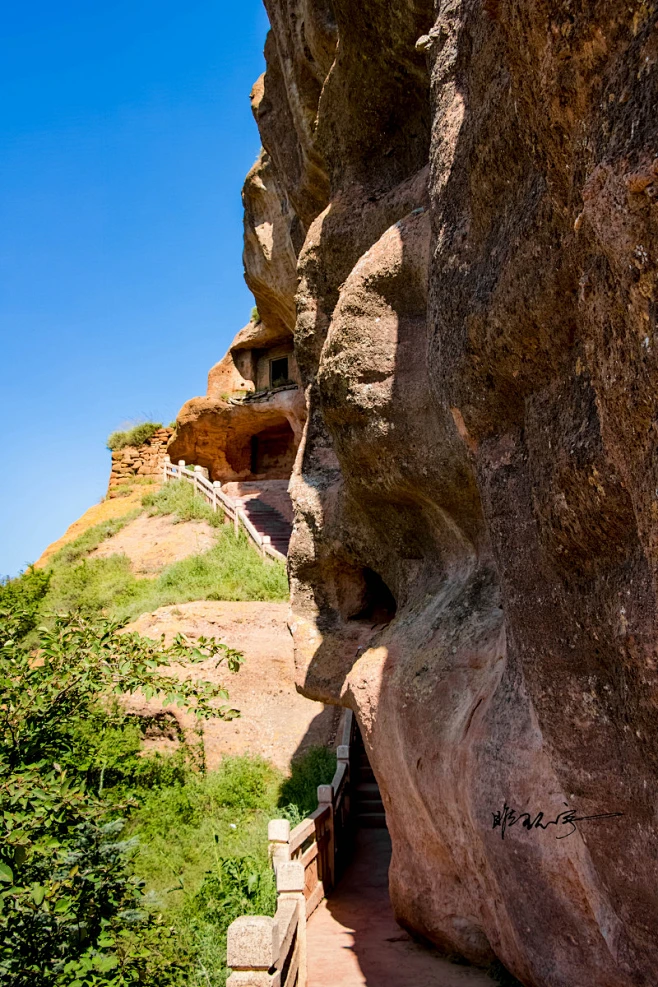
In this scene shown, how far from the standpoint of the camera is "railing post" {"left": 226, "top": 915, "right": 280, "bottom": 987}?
15.2 ft

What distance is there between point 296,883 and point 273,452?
2074cm

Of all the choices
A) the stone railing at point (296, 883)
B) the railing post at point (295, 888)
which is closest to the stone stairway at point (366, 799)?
the stone railing at point (296, 883)

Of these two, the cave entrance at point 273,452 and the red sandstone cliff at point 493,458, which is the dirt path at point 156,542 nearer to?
the cave entrance at point 273,452

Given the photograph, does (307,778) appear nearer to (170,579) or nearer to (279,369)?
(170,579)

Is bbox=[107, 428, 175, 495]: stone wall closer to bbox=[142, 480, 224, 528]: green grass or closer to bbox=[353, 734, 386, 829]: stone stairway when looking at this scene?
bbox=[142, 480, 224, 528]: green grass

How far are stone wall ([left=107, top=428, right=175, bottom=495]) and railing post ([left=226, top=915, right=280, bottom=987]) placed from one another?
72.7 ft

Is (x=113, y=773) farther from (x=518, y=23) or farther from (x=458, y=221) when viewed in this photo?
(x=518, y=23)

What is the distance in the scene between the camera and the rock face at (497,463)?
8.19ft

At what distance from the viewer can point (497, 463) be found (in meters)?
3.78

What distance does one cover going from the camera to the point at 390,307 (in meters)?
6.18

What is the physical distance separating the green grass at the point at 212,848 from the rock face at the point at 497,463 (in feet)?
5.47

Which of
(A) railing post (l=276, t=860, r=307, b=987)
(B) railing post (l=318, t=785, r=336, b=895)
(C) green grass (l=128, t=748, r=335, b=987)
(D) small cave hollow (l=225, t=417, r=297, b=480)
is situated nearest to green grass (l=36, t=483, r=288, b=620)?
(C) green grass (l=128, t=748, r=335, b=987)

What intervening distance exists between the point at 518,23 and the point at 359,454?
12.8 ft

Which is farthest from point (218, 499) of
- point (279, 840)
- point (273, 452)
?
point (279, 840)
